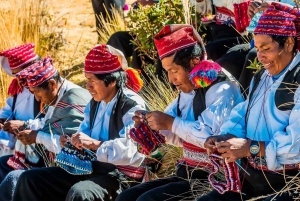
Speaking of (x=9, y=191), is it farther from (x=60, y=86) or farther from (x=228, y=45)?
(x=228, y=45)

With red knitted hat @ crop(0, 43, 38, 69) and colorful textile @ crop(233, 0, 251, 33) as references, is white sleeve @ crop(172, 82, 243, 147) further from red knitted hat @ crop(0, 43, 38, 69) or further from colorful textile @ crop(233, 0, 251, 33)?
red knitted hat @ crop(0, 43, 38, 69)

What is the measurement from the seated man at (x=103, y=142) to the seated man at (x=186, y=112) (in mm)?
317

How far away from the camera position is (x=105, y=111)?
5566 mm

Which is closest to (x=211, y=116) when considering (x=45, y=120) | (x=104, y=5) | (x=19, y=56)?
(x=45, y=120)

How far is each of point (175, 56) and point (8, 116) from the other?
2.28 metres

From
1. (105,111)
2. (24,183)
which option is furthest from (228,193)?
(24,183)

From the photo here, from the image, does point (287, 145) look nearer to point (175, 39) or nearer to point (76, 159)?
point (175, 39)

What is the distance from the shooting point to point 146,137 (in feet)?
16.5

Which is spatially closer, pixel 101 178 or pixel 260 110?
pixel 260 110

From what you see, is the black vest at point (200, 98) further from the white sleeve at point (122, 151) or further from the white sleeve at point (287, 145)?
the white sleeve at point (287, 145)

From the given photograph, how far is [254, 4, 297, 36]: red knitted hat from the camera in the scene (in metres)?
4.36

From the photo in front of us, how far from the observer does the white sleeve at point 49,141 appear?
587 cm

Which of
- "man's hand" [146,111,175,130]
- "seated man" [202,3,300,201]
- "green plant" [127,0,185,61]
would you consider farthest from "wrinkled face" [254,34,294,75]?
"green plant" [127,0,185,61]

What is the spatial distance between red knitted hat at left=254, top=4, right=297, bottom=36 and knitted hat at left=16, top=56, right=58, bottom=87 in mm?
2302
